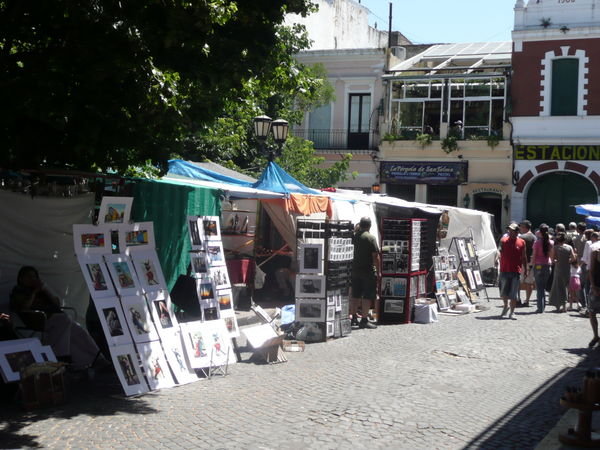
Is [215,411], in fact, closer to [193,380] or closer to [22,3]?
[193,380]

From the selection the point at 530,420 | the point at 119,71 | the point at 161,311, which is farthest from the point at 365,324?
the point at 119,71

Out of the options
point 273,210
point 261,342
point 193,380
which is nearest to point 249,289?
point 273,210

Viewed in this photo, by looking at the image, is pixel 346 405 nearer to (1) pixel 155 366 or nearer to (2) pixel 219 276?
(1) pixel 155 366

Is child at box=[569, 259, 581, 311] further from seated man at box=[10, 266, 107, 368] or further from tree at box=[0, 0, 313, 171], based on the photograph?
seated man at box=[10, 266, 107, 368]

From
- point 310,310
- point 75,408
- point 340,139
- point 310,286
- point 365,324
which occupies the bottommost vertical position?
point 75,408

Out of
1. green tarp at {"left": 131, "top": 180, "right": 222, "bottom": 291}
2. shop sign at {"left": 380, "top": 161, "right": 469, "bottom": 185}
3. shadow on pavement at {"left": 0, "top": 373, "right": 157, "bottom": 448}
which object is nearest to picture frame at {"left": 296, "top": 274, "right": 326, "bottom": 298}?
green tarp at {"left": 131, "top": 180, "right": 222, "bottom": 291}

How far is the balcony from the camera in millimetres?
33531

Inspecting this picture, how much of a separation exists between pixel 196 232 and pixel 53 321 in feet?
7.14

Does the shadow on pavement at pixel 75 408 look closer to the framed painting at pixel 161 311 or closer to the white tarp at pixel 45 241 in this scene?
the framed painting at pixel 161 311

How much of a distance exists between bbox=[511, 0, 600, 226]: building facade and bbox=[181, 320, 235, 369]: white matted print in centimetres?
2268

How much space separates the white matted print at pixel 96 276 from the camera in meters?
8.48

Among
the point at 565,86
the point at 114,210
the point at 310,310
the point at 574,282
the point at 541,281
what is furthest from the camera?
the point at 565,86

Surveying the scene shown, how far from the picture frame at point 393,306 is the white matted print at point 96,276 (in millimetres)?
6925

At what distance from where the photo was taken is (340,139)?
34.0 meters
